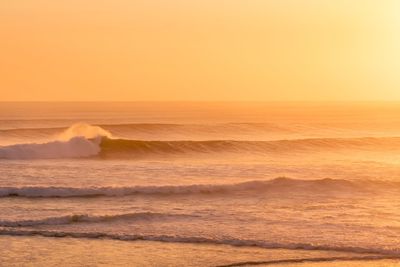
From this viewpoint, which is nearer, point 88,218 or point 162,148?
point 88,218

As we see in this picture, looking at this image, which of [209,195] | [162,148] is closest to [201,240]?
[209,195]

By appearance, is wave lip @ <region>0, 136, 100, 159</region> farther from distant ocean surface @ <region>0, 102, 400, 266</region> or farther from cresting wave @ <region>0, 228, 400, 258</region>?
cresting wave @ <region>0, 228, 400, 258</region>

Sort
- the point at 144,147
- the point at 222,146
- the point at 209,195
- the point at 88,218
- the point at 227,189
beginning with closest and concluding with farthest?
the point at 88,218
the point at 209,195
the point at 227,189
the point at 144,147
the point at 222,146

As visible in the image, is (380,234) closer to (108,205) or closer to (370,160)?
(108,205)

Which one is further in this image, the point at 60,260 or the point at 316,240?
the point at 316,240

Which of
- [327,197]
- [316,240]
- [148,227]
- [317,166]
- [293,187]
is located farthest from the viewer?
[317,166]

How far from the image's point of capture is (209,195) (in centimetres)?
2077

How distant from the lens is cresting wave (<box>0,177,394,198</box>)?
2025 cm

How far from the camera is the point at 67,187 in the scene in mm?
20859

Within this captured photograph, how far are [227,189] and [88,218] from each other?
20.7ft

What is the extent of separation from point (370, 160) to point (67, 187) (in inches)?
616

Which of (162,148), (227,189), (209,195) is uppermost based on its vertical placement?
(162,148)

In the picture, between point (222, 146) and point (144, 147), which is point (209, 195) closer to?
point (144, 147)

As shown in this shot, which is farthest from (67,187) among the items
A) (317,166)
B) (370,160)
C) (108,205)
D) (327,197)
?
(370,160)
